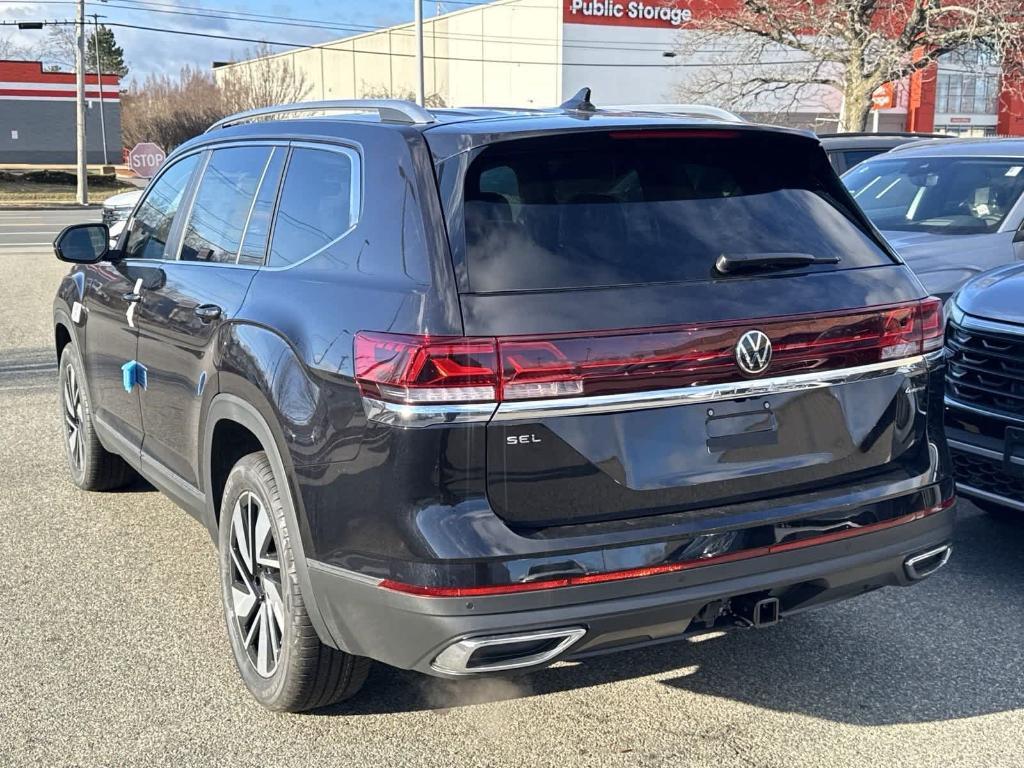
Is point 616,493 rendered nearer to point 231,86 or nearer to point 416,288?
point 416,288

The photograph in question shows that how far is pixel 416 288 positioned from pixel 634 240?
630 millimetres

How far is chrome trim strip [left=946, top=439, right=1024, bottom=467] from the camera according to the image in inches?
171

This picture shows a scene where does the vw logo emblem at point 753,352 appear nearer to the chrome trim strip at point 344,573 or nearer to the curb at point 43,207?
the chrome trim strip at point 344,573

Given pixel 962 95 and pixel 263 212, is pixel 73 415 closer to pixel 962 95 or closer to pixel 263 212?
pixel 263 212

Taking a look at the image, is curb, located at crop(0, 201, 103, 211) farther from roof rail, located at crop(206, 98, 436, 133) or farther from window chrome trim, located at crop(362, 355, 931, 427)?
window chrome trim, located at crop(362, 355, 931, 427)

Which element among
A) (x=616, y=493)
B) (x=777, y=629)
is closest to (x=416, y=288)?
(x=616, y=493)

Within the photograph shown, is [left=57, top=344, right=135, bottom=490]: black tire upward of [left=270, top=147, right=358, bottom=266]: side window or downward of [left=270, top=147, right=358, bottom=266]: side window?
downward

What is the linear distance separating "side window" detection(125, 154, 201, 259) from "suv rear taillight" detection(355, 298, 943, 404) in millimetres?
2117

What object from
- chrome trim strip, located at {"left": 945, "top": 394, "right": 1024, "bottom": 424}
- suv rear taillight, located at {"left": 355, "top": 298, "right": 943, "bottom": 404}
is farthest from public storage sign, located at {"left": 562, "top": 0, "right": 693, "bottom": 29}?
suv rear taillight, located at {"left": 355, "top": 298, "right": 943, "bottom": 404}

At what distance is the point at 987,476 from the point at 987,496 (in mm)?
81

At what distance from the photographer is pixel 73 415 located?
605cm

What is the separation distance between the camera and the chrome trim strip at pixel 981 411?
4406 mm

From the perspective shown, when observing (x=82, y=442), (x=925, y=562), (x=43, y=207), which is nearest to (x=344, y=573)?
(x=925, y=562)

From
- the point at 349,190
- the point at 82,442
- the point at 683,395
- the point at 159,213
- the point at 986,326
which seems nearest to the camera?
the point at 683,395
